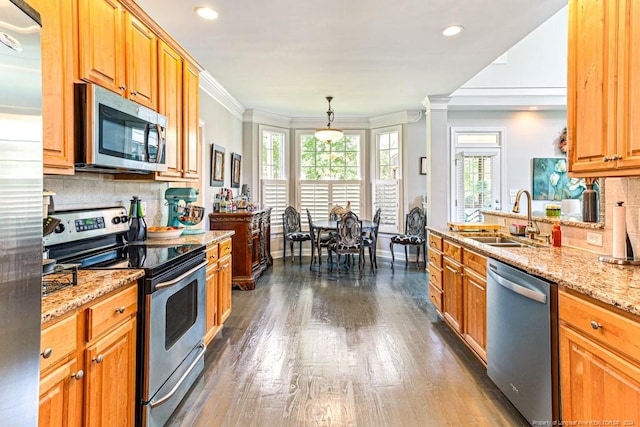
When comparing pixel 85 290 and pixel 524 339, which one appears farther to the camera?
pixel 524 339

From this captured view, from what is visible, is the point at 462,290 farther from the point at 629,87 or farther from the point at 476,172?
the point at 476,172

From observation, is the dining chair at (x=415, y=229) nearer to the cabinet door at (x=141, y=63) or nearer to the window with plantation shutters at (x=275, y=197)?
the window with plantation shutters at (x=275, y=197)

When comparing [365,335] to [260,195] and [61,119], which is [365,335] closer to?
[61,119]

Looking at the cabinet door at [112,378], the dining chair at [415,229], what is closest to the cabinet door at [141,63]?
the cabinet door at [112,378]

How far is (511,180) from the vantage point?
6.34 m

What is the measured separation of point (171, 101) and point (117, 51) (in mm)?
734

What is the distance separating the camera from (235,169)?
6.05 m

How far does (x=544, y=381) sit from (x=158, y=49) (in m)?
3.15

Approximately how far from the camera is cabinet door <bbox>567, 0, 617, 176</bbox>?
1792 mm

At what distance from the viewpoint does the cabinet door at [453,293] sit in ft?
9.66

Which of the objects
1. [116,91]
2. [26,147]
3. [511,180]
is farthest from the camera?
→ [511,180]

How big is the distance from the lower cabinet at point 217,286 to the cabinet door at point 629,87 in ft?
8.44

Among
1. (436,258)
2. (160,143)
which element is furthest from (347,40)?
(436,258)

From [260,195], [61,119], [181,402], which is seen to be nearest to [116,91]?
[61,119]
